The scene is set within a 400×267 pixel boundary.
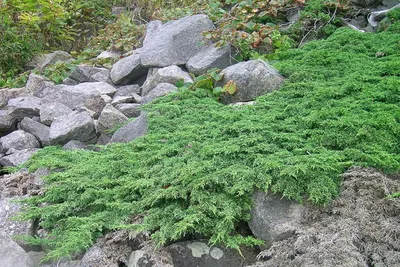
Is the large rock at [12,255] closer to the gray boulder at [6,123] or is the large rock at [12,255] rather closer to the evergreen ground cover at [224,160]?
the evergreen ground cover at [224,160]

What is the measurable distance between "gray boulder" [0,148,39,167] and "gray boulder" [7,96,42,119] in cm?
88

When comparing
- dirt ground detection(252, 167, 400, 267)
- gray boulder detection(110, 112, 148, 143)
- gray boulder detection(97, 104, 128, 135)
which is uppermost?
dirt ground detection(252, 167, 400, 267)

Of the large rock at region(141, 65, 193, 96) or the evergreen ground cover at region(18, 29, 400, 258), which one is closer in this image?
the evergreen ground cover at region(18, 29, 400, 258)

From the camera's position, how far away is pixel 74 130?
4.97 meters

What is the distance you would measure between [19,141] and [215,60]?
2.63 metres

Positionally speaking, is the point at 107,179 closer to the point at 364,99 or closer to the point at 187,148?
the point at 187,148

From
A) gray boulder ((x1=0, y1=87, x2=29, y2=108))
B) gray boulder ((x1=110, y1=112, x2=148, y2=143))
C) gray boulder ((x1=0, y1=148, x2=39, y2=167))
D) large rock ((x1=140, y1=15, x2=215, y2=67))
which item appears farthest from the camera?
gray boulder ((x1=0, y1=87, x2=29, y2=108))

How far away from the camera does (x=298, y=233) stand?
2711 millimetres

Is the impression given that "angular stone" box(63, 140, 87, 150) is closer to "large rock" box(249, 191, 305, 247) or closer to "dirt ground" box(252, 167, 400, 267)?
"large rock" box(249, 191, 305, 247)

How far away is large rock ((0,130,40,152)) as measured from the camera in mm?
5273

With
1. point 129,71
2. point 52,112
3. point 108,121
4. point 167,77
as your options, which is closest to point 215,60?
point 167,77

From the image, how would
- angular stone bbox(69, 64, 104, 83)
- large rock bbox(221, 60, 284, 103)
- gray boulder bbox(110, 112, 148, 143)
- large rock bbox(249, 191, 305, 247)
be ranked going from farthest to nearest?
angular stone bbox(69, 64, 104, 83)
large rock bbox(221, 60, 284, 103)
gray boulder bbox(110, 112, 148, 143)
large rock bbox(249, 191, 305, 247)

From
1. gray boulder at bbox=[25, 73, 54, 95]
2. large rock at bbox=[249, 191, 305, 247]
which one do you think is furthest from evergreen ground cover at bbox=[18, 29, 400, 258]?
gray boulder at bbox=[25, 73, 54, 95]

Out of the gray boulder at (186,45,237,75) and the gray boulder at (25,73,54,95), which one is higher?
the gray boulder at (186,45,237,75)
